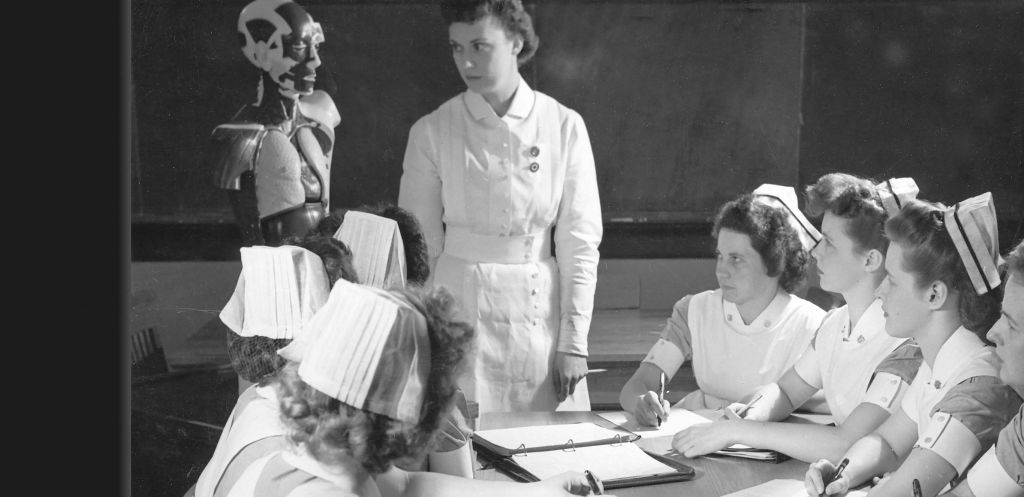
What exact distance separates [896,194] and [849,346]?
1.15 ft

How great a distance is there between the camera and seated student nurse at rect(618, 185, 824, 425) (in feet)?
8.72

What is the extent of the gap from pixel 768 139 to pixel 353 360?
2.57m

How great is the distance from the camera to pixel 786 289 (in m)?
2.71

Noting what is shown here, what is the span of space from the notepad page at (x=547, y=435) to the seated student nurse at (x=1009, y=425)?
70cm

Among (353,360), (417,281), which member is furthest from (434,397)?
(417,281)

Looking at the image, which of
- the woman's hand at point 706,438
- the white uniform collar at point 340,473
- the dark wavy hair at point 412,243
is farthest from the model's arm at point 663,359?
the white uniform collar at point 340,473

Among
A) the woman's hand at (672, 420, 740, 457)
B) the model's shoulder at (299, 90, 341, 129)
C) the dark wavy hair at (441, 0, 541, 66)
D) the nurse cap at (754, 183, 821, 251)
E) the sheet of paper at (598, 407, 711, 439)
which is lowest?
the sheet of paper at (598, 407, 711, 439)

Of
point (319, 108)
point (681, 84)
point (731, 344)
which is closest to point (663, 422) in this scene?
point (731, 344)

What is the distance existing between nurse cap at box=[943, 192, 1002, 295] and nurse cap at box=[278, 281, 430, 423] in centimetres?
100

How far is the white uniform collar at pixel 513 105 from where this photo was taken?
290 cm

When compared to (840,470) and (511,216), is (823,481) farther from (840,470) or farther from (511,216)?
(511,216)

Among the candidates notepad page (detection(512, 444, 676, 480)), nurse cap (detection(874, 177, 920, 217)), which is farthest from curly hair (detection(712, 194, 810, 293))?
notepad page (detection(512, 444, 676, 480))

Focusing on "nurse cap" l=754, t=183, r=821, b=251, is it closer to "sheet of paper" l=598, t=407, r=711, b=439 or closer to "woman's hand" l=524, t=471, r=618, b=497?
"sheet of paper" l=598, t=407, r=711, b=439

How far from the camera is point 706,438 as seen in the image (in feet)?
6.42
